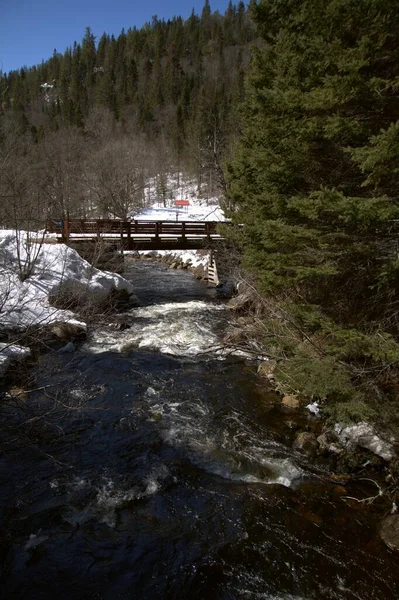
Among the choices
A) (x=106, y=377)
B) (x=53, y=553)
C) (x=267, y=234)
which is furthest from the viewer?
(x=106, y=377)

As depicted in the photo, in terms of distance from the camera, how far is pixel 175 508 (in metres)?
5.59

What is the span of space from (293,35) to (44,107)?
100717 millimetres

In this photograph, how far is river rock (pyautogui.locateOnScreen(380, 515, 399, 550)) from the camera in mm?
4895

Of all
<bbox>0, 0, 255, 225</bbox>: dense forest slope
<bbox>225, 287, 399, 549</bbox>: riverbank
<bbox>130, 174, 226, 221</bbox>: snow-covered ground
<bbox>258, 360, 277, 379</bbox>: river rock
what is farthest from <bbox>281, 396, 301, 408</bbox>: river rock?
<bbox>130, 174, 226, 221</bbox>: snow-covered ground

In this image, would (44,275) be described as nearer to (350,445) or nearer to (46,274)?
(46,274)

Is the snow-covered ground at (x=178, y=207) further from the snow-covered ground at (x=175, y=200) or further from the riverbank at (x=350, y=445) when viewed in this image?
the riverbank at (x=350, y=445)

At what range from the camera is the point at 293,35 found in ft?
28.1

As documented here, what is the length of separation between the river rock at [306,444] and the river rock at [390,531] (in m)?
1.70

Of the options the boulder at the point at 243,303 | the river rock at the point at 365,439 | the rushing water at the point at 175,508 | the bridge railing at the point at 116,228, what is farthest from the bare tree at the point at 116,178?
the river rock at the point at 365,439

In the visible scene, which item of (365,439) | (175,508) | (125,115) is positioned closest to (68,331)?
(175,508)

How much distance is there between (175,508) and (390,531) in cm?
311

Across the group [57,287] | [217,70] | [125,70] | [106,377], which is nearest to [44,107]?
[125,70]

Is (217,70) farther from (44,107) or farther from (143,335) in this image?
(143,335)

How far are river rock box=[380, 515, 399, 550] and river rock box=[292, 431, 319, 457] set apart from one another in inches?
67.0
